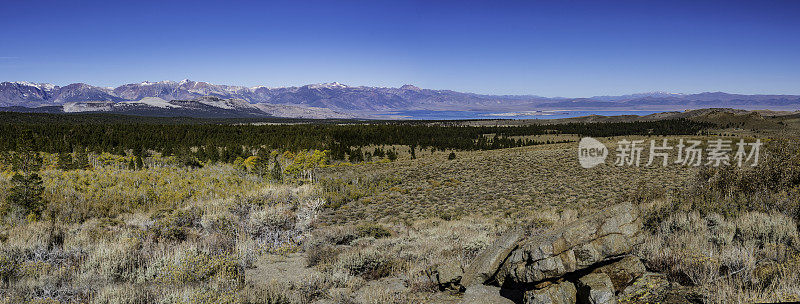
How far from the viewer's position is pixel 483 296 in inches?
207

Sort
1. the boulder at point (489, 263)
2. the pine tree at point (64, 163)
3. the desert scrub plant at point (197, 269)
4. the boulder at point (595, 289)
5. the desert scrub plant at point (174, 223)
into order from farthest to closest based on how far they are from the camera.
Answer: the pine tree at point (64, 163) → the desert scrub plant at point (174, 223) → the desert scrub plant at point (197, 269) → the boulder at point (489, 263) → the boulder at point (595, 289)

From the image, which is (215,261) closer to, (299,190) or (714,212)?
(714,212)

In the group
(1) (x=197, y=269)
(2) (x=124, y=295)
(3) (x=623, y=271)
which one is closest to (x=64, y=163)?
(1) (x=197, y=269)

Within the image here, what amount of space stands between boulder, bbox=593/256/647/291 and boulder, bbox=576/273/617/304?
274mm

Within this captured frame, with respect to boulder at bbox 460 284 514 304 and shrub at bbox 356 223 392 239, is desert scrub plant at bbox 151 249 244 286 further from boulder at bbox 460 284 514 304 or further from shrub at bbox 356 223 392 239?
shrub at bbox 356 223 392 239

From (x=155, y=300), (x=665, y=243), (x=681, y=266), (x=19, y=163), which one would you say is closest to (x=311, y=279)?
(x=155, y=300)

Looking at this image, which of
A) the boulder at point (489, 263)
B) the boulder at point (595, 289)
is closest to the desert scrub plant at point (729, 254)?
the boulder at point (595, 289)

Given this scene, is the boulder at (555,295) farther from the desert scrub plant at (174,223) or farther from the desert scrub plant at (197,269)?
the desert scrub plant at (174,223)

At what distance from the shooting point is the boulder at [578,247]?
457cm

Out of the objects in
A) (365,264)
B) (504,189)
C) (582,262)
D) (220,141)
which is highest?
(582,262)

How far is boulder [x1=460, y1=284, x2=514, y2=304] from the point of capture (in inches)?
202

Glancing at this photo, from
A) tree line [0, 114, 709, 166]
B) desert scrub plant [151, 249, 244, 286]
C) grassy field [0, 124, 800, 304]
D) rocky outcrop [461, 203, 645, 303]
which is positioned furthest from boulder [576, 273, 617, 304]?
tree line [0, 114, 709, 166]

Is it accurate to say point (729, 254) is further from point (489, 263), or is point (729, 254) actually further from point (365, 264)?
point (365, 264)

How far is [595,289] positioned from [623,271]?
722 mm
